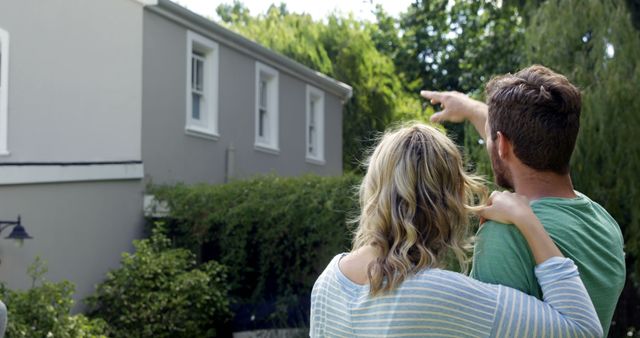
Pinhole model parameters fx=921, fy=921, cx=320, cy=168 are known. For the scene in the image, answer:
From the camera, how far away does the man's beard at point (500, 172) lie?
2.52 meters

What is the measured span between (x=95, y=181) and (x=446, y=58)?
2131cm

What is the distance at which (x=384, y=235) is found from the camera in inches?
94.0

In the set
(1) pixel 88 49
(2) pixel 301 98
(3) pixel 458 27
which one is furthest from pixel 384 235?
(3) pixel 458 27

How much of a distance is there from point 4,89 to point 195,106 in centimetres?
439

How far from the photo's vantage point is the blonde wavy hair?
7.61 feet

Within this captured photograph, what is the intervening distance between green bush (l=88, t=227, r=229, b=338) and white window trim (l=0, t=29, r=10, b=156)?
225cm

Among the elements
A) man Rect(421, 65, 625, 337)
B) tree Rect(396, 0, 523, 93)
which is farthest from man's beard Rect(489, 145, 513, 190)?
tree Rect(396, 0, 523, 93)

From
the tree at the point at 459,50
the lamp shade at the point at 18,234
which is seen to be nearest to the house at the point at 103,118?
the lamp shade at the point at 18,234

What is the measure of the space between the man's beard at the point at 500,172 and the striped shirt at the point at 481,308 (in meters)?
0.32

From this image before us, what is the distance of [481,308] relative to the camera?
7.35 feet

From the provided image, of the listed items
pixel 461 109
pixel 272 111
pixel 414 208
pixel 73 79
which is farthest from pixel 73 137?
pixel 414 208

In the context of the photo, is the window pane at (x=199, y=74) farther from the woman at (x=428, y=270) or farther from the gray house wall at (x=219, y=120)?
the woman at (x=428, y=270)

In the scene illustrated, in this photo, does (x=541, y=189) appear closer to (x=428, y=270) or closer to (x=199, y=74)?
(x=428, y=270)

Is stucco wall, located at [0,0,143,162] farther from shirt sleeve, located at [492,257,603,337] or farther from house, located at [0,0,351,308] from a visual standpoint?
shirt sleeve, located at [492,257,603,337]
